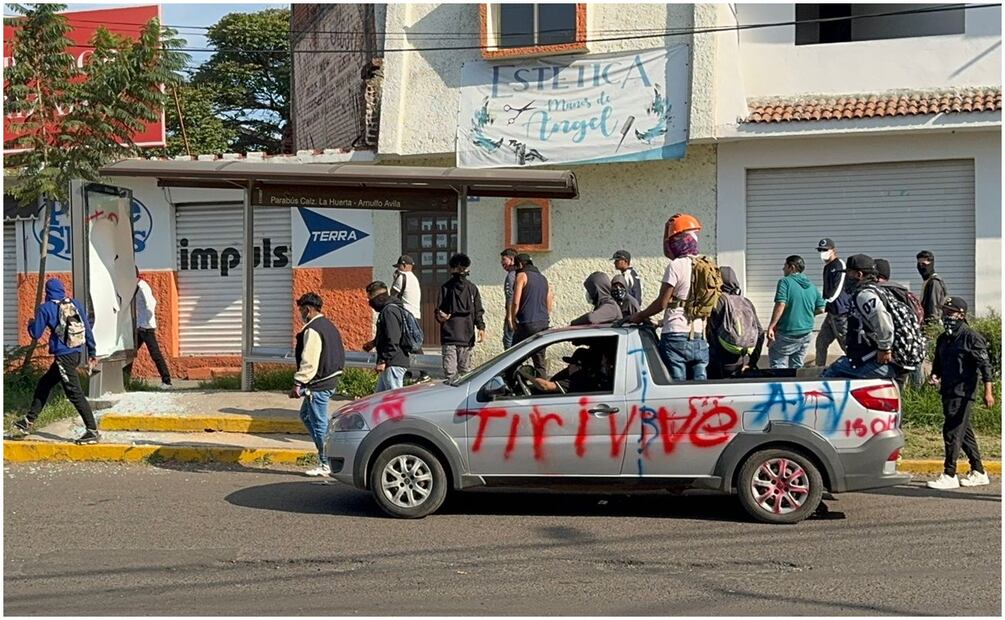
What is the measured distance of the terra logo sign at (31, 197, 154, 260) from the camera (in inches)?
708

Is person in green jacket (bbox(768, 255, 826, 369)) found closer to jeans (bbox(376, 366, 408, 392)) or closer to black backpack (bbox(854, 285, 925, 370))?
black backpack (bbox(854, 285, 925, 370))

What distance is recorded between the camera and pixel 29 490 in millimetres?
10047

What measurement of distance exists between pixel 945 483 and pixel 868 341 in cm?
158

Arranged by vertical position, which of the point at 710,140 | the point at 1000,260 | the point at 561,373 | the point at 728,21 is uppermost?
the point at 728,21

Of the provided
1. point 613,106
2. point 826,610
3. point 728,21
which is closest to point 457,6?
point 613,106

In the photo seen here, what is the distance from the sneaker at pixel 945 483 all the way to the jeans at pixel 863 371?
1.14 m

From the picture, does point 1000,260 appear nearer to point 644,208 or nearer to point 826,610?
point 644,208

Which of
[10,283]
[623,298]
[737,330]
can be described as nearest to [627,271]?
[623,298]

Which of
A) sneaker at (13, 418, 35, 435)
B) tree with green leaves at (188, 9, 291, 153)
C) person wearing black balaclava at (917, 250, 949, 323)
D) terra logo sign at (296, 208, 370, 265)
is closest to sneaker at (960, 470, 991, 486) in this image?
person wearing black balaclava at (917, 250, 949, 323)

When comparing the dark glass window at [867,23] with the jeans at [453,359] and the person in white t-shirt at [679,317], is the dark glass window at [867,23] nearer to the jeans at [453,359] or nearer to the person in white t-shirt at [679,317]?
the jeans at [453,359]

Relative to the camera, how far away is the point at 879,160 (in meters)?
15.4

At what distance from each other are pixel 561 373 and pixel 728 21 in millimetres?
8956

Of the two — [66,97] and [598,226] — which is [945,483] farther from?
[66,97]

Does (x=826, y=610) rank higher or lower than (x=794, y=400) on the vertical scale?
lower
